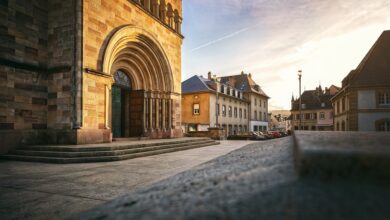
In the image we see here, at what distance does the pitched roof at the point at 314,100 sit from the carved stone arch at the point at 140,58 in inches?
1709

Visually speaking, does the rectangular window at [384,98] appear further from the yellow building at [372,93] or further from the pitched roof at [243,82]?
the pitched roof at [243,82]

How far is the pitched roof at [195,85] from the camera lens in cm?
3438

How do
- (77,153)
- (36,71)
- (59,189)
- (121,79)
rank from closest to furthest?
(59,189)
(77,153)
(36,71)
(121,79)

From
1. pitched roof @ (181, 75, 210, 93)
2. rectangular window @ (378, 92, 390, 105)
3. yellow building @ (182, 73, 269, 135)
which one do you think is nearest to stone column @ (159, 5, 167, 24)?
yellow building @ (182, 73, 269, 135)

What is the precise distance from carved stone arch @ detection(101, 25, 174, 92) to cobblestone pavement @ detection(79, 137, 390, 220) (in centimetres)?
1121

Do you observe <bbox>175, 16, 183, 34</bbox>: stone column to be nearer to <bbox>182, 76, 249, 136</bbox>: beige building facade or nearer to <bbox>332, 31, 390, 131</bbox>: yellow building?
<bbox>182, 76, 249, 136</bbox>: beige building facade

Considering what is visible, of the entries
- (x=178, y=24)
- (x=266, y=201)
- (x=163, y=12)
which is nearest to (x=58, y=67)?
(x=163, y=12)

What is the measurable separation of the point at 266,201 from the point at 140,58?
584 inches

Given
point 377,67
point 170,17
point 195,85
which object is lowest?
point 195,85

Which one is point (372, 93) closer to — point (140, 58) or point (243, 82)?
point (140, 58)

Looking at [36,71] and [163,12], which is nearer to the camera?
[36,71]

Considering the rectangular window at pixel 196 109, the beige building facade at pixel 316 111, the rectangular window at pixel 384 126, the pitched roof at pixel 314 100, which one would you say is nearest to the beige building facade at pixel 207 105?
the rectangular window at pixel 196 109

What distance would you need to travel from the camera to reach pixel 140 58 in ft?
48.0

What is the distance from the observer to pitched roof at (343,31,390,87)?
23575mm
